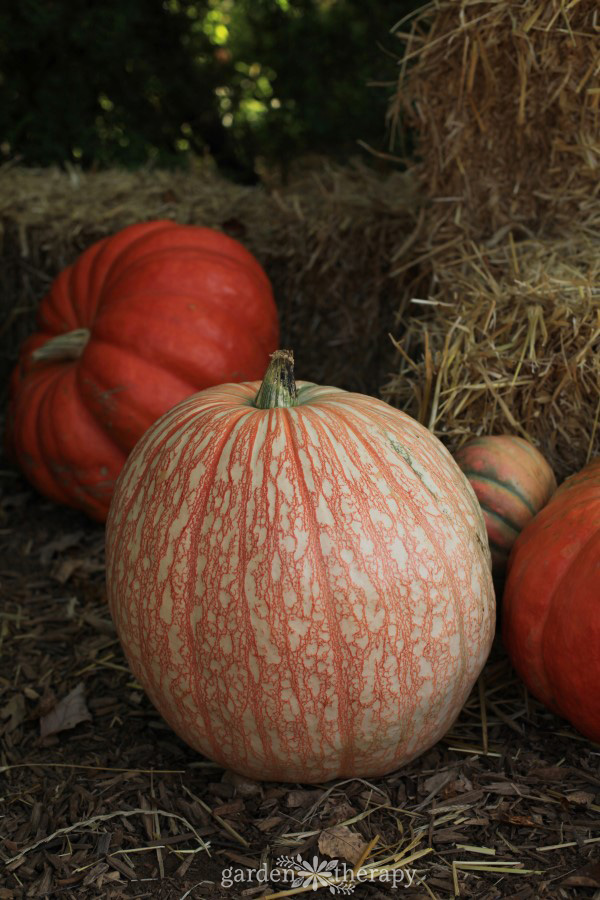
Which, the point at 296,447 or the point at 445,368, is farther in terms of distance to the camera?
the point at 445,368

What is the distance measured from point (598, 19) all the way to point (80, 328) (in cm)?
214

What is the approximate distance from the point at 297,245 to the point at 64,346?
133 centimetres

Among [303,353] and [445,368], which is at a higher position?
[445,368]

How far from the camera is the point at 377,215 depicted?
3.91 metres

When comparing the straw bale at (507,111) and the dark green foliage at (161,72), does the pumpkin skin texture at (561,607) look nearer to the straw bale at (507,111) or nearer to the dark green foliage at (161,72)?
the straw bale at (507,111)

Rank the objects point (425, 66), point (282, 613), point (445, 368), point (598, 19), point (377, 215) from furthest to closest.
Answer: point (377, 215)
point (425, 66)
point (598, 19)
point (445, 368)
point (282, 613)

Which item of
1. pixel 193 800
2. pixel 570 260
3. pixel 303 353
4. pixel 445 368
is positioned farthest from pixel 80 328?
pixel 193 800

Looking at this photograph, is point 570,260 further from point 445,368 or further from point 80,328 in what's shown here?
point 80,328

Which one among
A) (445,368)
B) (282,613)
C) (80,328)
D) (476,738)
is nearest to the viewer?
(282,613)

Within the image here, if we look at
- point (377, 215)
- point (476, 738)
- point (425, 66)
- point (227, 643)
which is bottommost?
point (476, 738)

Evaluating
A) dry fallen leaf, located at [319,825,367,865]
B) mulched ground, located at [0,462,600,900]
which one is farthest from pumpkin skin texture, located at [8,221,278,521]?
dry fallen leaf, located at [319,825,367,865]

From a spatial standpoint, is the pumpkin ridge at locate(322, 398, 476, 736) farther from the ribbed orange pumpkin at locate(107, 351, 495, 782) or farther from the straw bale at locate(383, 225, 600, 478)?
the straw bale at locate(383, 225, 600, 478)

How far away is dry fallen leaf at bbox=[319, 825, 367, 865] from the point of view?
170cm

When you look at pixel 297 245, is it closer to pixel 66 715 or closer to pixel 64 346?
pixel 64 346
